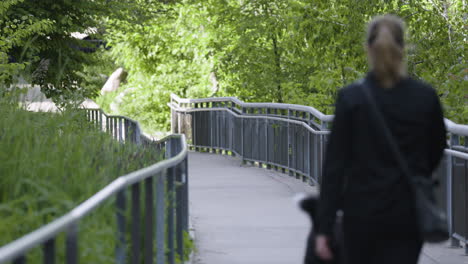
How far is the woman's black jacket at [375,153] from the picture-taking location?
12.0 feet

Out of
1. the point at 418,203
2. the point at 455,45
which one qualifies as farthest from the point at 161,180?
the point at 455,45

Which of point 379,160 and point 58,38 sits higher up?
point 58,38

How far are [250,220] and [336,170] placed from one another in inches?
258

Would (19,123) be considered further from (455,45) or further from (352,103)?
(455,45)

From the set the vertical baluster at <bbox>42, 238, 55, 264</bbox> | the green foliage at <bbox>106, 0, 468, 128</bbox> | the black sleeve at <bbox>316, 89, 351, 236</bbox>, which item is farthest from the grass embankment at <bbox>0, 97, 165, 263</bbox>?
the green foliage at <bbox>106, 0, 468, 128</bbox>

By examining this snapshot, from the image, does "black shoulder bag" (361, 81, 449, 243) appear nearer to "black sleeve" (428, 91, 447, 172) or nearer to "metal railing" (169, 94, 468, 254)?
"black sleeve" (428, 91, 447, 172)

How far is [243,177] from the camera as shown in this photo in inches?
612

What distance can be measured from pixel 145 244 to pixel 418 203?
2.20 m

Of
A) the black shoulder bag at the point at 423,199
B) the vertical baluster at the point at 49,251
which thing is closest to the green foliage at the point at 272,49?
the black shoulder bag at the point at 423,199

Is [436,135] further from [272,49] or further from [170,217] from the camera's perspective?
[272,49]

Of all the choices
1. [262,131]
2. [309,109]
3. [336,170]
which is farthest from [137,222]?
[262,131]

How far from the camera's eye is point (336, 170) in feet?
12.5

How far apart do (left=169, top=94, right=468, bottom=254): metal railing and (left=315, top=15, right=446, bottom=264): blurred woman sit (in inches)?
156

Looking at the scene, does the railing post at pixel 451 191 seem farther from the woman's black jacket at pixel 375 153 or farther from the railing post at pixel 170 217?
the woman's black jacket at pixel 375 153
